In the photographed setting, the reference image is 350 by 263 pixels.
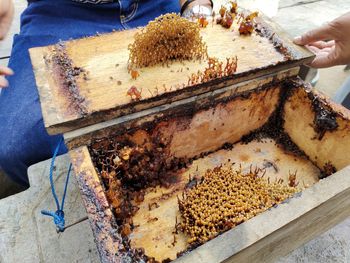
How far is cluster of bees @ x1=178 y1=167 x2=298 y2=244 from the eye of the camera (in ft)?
7.19

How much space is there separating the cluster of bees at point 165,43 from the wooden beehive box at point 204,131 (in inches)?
3.3

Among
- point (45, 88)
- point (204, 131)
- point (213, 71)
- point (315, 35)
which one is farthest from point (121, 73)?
point (315, 35)

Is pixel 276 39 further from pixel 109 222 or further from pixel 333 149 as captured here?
pixel 109 222

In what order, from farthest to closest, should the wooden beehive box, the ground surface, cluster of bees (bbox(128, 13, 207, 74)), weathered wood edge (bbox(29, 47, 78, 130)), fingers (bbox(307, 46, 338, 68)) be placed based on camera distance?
fingers (bbox(307, 46, 338, 68))
cluster of bees (bbox(128, 13, 207, 74))
the ground surface
weathered wood edge (bbox(29, 47, 78, 130))
the wooden beehive box

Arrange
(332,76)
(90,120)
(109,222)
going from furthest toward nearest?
(332,76) < (90,120) < (109,222)

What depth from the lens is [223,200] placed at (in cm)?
237

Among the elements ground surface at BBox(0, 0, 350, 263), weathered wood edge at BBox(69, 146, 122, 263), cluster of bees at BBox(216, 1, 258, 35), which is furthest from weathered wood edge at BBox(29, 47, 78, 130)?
cluster of bees at BBox(216, 1, 258, 35)

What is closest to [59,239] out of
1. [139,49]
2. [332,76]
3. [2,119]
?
[2,119]

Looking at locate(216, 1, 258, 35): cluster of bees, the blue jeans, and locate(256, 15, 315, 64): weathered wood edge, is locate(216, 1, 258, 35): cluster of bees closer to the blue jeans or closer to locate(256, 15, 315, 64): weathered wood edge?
locate(256, 15, 315, 64): weathered wood edge

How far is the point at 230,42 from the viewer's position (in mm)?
2527

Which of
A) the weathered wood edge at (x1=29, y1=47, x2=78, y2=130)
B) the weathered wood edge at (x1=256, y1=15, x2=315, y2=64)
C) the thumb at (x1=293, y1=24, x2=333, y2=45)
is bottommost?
the weathered wood edge at (x1=29, y1=47, x2=78, y2=130)

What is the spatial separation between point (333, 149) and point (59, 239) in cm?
222

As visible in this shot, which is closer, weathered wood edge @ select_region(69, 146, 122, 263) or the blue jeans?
weathered wood edge @ select_region(69, 146, 122, 263)

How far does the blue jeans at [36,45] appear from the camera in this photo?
8.25 feet
